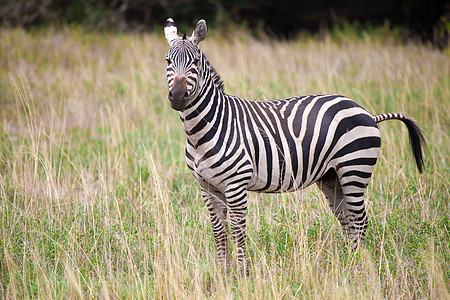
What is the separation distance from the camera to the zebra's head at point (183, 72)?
338 centimetres

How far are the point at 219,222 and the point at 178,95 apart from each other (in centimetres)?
128

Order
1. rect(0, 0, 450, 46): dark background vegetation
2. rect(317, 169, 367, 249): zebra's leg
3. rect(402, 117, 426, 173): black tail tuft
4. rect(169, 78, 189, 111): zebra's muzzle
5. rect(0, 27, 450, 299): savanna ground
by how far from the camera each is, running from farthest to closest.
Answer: rect(0, 0, 450, 46): dark background vegetation → rect(402, 117, 426, 173): black tail tuft → rect(317, 169, 367, 249): zebra's leg → rect(0, 27, 450, 299): savanna ground → rect(169, 78, 189, 111): zebra's muzzle

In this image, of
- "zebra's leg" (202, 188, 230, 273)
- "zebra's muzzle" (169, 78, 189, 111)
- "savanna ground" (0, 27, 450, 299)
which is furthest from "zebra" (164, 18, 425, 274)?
"savanna ground" (0, 27, 450, 299)

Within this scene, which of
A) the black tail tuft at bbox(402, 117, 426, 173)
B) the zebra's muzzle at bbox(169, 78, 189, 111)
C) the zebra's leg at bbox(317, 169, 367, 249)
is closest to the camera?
the zebra's muzzle at bbox(169, 78, 189, 111)

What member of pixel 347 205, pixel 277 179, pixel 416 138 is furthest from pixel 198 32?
pixel 416 138

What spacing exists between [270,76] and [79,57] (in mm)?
4575

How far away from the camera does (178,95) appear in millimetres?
3365

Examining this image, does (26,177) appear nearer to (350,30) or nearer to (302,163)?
(302,163)

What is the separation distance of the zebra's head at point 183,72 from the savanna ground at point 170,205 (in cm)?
98

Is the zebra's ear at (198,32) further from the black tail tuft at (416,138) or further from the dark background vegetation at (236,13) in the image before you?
the dark background vegetation at (236,13)

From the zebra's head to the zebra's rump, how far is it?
685 mm

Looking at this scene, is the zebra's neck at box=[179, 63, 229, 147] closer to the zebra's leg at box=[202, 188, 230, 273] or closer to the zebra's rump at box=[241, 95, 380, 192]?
the zebra's rump at box=[241, 95, 380, 192]

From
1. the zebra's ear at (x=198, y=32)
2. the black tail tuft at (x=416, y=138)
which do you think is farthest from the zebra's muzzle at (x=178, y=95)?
the black tail tuft at (x=416, y=138)

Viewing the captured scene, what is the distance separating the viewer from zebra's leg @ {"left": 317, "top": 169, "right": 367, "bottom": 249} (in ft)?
13.7
